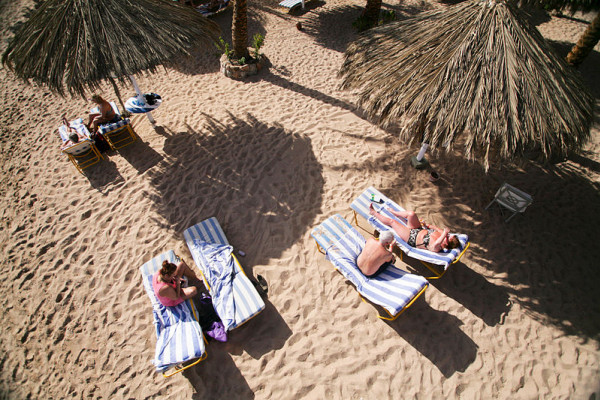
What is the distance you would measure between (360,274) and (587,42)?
867 cm

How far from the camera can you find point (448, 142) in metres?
4.28

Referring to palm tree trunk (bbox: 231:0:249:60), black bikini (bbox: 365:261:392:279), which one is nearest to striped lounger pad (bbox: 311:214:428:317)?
black bikini (bbox: 365:261:392:279)

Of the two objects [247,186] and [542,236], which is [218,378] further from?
[542,236]

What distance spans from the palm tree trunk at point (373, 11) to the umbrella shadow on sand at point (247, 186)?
21.3 ft

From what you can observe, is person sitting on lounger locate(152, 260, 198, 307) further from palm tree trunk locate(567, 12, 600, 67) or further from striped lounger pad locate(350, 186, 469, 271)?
palm tree trunk locate(567, 12, 600, 67)

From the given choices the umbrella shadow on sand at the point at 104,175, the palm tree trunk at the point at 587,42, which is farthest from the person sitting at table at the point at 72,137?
the palm tree trunk at the point at 587,42

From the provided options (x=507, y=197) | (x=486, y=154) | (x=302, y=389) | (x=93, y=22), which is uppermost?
(x=93, y=22)

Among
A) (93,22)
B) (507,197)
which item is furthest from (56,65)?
(507,197)

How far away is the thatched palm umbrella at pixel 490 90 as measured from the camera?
4.09 metres

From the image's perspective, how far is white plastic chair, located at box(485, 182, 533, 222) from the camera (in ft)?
16.1

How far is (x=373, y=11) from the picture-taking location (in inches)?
388

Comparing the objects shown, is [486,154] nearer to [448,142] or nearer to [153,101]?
[448,142]

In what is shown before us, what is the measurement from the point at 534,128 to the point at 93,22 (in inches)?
325

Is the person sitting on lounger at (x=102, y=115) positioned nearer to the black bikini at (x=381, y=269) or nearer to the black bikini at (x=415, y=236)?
the black bikini at (x=381, y=269)
